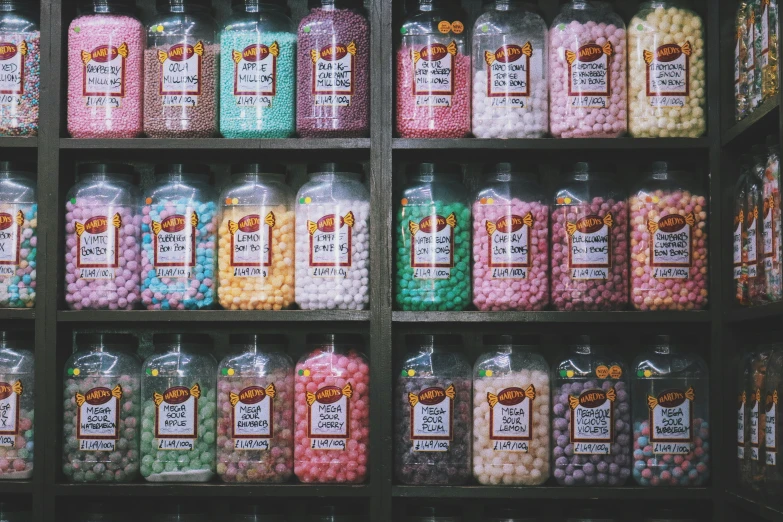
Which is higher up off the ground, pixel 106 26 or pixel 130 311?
pixel 106 26

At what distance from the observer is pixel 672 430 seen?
1.91 m

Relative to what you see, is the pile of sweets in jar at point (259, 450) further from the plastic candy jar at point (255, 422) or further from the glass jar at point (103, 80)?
the glass jar at point (103, 80)

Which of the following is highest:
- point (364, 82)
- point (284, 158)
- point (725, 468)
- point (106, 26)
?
point (106, 26)

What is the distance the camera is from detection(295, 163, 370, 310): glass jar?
1.94 m

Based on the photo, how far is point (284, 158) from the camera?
212cm

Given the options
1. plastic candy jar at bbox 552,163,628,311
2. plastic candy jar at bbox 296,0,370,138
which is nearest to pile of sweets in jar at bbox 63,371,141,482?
plastic candy jar at bbox 296,0,370,138

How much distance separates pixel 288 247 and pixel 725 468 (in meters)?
1.07

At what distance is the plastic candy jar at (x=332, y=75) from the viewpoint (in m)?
1.96

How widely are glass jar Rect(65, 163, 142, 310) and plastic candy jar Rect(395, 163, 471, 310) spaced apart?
603 millimetres

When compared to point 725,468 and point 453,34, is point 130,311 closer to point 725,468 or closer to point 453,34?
point 453,34

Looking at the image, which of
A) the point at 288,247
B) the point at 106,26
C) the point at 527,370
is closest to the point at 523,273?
the point at 527,370

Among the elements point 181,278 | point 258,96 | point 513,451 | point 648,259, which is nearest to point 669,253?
point 648,259

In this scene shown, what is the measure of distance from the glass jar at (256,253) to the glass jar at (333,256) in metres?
0.03

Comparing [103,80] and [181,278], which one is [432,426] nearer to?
[181,278]
